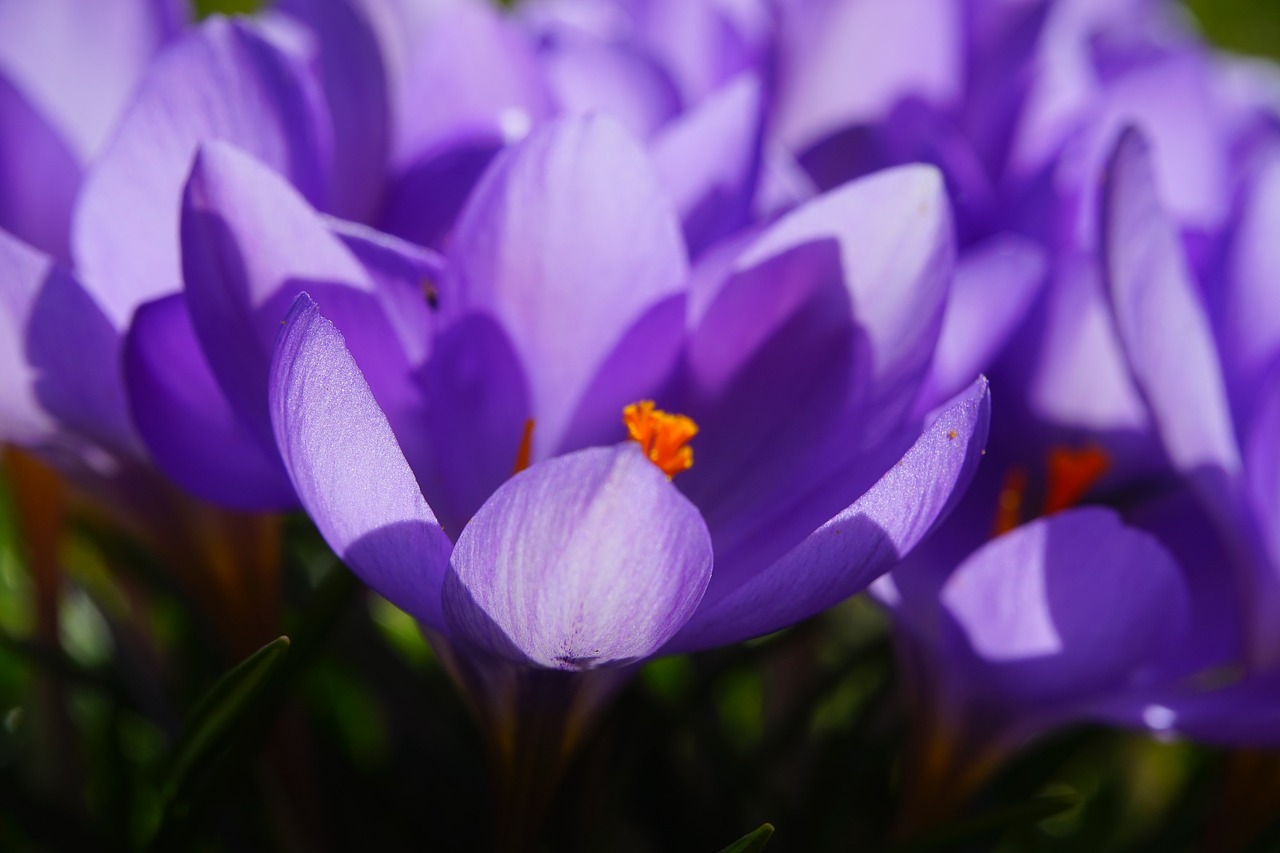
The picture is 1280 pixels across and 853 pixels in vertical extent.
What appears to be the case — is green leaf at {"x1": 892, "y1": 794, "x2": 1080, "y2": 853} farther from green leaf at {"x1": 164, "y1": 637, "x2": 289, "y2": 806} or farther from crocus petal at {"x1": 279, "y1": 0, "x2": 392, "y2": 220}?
crocus petal at {"x1": 279, "y1": 0, "x2": 392, "y2": 220}

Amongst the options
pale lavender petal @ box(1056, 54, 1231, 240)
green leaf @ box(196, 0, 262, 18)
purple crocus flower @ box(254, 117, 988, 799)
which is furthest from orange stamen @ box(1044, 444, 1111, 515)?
green leaf @ box(196, 0, 262, 18)

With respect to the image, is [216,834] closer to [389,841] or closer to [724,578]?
[389,841]

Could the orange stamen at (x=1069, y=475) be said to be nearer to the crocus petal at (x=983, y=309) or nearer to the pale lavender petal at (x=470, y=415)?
the crocus petal at (x=983, y=309)

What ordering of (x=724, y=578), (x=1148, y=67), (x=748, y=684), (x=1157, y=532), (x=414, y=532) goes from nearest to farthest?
(x=414, y=532) < (x=724, y=578) < (x=1157, y=532) < (x=1148, y=67) < (x=748, y=684)

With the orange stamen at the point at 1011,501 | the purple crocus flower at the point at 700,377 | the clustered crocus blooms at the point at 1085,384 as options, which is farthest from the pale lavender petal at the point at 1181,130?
the purple crocus flower at the point at 700,377

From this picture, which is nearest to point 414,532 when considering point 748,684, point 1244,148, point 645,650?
point 645,650

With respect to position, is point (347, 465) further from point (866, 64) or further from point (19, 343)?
point (866, 64)
